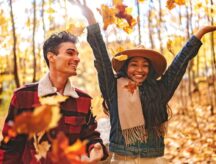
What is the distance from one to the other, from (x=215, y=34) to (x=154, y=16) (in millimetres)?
3493

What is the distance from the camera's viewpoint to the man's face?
2.99 m

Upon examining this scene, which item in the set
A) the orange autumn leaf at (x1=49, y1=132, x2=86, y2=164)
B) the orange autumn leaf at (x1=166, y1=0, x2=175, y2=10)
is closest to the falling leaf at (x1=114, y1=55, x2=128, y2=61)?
the orange autumn leaf at (x1=166, y1=0, x2=175, y2=10)

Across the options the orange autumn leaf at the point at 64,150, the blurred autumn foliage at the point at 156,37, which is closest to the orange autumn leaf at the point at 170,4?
the blurred autumn foliage at the point at 156,37

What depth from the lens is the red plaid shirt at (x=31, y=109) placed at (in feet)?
9.80

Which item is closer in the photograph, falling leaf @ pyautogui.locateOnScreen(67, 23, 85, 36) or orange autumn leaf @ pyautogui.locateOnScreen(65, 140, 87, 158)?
orange autumn leaf @ pyautogui.locateOnScreen(65, 140, 87, 158)

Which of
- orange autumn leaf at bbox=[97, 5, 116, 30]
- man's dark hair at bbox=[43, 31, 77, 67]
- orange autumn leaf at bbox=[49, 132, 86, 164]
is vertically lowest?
orange autumn leaf at bbox=[49, 132, 86, 164]

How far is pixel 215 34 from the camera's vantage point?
241 inches

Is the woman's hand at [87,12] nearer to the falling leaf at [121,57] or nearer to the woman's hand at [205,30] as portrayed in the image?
the falling leaf at [121,57]

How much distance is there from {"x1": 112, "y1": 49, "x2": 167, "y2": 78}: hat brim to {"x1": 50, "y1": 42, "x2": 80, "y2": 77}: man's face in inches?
12.9

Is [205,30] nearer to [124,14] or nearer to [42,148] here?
[124,14]

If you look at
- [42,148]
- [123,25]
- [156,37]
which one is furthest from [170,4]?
[156,37]

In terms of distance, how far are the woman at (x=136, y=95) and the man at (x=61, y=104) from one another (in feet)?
0.53

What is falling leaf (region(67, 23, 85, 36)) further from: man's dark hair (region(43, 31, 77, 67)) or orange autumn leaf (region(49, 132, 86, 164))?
orange autumn leaf (region(49, 132, 86, 164))

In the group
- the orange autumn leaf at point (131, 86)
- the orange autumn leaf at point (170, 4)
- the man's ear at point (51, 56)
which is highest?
the orange autumn leaf at point (170, 4)
